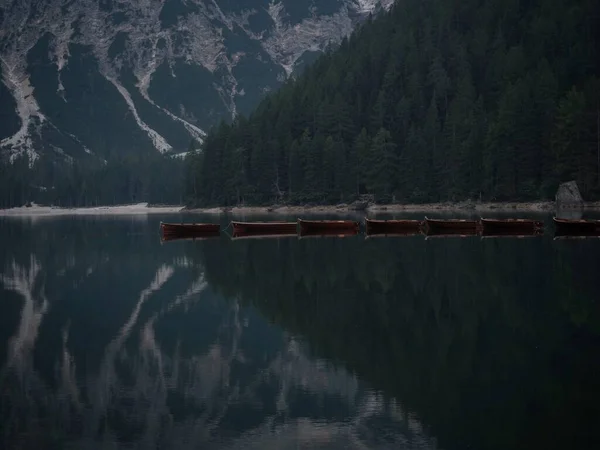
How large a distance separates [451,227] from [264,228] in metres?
23.8

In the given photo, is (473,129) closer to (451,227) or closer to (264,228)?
(264,228)

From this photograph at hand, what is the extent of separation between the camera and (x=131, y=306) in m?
40.8

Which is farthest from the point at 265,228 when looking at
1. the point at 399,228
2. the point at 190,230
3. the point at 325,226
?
the point at 399,228

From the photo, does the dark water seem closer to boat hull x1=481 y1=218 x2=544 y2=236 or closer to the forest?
boat hull x1=481 y1=218 x2=544 y2=236

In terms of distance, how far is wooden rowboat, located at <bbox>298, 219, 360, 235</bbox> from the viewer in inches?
3585

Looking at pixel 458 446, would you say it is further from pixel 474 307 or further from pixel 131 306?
pixel 131 306

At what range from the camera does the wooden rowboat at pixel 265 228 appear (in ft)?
314

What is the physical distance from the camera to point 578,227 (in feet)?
251

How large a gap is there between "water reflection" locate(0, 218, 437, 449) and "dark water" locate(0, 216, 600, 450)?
A: 0.25ft

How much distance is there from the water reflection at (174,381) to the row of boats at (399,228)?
42826 millimetres

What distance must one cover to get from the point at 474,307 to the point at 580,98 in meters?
110

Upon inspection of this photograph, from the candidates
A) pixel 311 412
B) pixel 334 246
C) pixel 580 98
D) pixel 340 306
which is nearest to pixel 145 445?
pixel 311 412

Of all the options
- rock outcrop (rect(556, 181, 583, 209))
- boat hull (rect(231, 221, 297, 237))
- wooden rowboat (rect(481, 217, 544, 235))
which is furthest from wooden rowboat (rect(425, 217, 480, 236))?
rock outcrop (rect(556, 181, 583, 209))

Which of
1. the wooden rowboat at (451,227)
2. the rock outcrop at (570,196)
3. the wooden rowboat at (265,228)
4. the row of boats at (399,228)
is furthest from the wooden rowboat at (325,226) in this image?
the rock outcrop at (570,196)
